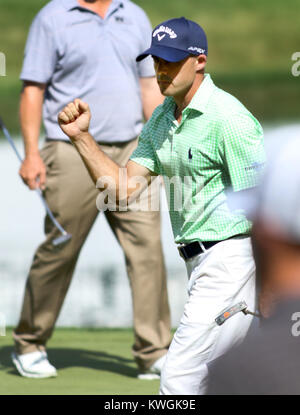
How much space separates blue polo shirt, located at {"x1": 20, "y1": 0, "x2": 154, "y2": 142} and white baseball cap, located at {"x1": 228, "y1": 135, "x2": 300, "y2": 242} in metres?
3.25

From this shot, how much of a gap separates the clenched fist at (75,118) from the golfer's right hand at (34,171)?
1406 mm

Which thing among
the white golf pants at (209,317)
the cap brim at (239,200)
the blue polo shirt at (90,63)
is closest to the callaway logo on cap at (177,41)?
the cap brim at (239,200)

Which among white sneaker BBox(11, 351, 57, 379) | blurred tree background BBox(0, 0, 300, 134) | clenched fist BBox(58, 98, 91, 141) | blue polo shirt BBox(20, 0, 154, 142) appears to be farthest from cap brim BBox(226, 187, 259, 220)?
blurred tree background BBox(0, 0, 300, 134)

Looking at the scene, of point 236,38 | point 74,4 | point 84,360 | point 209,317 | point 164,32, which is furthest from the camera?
point 236,38

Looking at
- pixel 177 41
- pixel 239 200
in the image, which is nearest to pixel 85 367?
pixel 239 200

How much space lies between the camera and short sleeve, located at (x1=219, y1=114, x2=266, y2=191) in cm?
386

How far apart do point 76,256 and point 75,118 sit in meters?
1.59

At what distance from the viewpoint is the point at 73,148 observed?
554 cm

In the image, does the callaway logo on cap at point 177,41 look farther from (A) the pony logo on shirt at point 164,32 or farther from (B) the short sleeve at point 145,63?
(B) the short sleeve at point 145,63

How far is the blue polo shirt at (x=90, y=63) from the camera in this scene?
5.46 m

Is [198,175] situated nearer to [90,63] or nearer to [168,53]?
[168,53]

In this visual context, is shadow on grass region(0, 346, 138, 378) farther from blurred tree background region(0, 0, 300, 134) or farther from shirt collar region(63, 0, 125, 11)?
blurred tree background region(0, 0, 300, 134)

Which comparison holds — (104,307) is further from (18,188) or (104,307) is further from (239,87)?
(239,87)

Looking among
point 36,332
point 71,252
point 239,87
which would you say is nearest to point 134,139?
point 71,252
